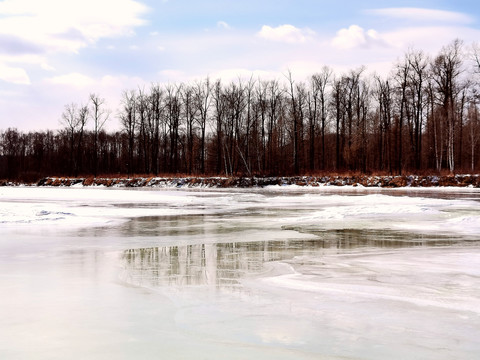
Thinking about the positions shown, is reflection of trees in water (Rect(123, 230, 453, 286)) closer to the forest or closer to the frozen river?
the frozen river

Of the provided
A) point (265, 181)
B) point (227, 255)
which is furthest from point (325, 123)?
point (227, 255)

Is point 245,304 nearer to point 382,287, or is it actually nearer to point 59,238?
point 382,287

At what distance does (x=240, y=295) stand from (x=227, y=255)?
2.39 meters

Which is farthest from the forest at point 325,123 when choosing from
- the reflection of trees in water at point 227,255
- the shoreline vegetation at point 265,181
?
the reflection of trees in water at point 227,255

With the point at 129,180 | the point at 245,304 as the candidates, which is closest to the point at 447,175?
the point at 129,180

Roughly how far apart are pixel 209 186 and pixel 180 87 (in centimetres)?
2259

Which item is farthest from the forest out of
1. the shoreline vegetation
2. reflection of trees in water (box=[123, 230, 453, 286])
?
reflection of trees in water (box=[123, 230, 453, 286])

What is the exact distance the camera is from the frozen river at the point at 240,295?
9.97ft

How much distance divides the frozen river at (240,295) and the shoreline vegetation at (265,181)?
30066 millimetres

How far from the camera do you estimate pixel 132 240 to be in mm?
8430

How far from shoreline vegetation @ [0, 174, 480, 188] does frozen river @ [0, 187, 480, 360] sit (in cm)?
3007

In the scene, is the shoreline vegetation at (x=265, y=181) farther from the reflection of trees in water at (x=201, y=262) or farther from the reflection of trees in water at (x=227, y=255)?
the reflection of trees in water at (x=201, y=262)

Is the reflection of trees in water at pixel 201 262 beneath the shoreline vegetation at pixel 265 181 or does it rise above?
beneath

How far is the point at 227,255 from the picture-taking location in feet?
22.3
